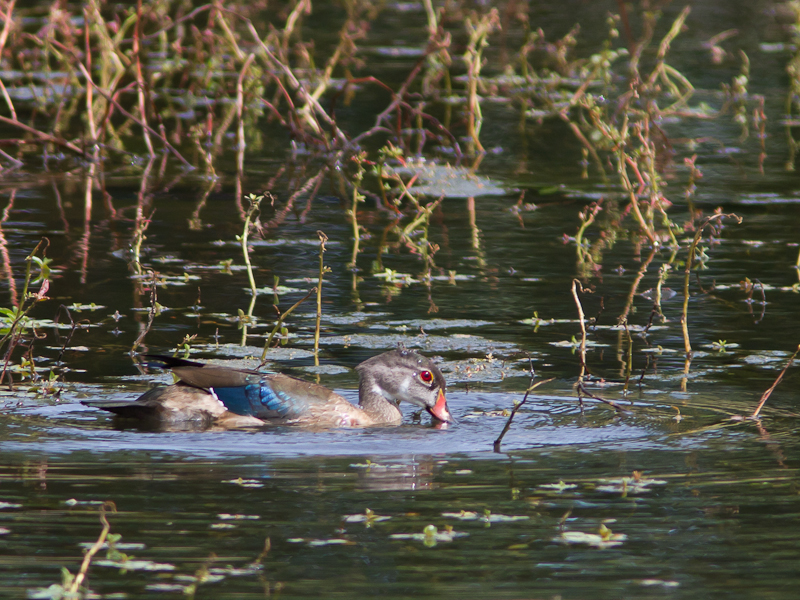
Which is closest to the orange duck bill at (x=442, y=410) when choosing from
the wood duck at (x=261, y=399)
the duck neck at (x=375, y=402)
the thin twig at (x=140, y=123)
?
the wood duck at (x=261, y=399)

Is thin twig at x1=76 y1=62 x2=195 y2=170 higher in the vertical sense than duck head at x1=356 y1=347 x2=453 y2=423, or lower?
higher

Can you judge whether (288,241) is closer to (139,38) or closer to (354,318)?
(354,318)

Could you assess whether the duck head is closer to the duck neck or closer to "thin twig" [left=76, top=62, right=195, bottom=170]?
the duck neck

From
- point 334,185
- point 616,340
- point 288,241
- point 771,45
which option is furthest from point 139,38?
point 771,45

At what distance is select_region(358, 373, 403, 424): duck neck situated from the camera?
22.8ft

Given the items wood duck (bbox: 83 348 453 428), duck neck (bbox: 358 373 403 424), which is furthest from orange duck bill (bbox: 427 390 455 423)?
duck neck (bbox: 358 373 403 424)

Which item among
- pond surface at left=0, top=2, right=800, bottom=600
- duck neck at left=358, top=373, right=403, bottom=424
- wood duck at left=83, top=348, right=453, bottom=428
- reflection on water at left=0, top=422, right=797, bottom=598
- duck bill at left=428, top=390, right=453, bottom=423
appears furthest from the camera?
duck neck at left=358, top=373, right=403, bottom=424

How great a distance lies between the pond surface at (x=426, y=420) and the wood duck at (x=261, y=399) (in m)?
0.12

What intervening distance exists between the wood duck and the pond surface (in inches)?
4.7

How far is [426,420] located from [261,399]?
100cm

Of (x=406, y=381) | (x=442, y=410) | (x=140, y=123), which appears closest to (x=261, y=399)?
(x=406, y=381)

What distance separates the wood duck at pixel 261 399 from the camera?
6512 mm

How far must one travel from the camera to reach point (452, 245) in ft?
36.2

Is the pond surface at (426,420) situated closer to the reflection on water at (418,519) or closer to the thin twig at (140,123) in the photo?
the reflection on water at (418,519)
